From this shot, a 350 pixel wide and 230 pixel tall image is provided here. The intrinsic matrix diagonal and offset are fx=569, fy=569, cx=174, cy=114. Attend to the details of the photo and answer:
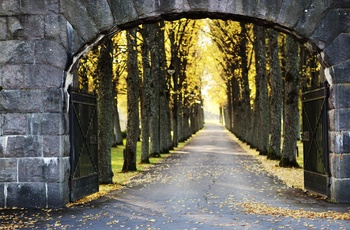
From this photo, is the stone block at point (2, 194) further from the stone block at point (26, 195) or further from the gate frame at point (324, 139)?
the gate frame at point (324, 139)

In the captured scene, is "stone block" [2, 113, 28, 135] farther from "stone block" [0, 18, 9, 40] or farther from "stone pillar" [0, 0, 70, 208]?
"stone block" [0, 18, 9, 40]

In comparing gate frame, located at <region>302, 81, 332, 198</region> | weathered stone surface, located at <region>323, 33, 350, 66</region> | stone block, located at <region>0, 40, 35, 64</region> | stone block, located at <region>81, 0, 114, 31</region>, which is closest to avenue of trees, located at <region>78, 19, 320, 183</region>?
stone block, located at <region>81, 0, 114, 31</region>

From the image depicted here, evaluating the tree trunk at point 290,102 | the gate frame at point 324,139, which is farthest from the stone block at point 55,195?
the tree trunk at point 290,102

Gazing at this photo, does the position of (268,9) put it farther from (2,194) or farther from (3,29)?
(2,194)

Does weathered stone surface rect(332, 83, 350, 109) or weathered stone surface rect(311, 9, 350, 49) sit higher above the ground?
weathered stone surface rect(311, 9, 350, 49)

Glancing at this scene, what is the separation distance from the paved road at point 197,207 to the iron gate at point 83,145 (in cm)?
54

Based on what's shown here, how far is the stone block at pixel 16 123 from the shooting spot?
12.2 m

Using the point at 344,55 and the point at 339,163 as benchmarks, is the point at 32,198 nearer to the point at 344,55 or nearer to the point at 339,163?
the point at 339,163

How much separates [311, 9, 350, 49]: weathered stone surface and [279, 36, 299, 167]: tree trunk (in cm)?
880

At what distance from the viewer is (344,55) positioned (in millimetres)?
12414

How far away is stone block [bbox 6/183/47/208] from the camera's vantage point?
12.1 metres

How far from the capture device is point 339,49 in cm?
1245

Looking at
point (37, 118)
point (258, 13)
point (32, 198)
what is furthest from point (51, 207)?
point (258, 13)

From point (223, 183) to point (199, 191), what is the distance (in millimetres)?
2181
